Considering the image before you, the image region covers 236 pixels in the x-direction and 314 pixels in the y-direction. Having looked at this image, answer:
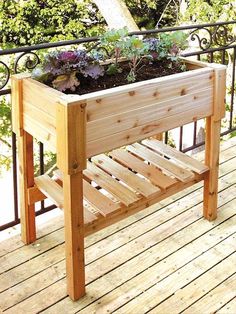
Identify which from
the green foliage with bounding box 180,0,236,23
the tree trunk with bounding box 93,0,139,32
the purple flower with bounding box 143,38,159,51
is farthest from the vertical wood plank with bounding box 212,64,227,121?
the tree trunk with bounding box 93,0,139,32

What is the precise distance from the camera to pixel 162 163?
8.75 ft

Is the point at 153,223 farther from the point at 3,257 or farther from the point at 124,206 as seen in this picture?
the point at 3,257

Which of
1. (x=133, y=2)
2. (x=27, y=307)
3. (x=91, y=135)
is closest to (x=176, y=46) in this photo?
(x=91, y=135)

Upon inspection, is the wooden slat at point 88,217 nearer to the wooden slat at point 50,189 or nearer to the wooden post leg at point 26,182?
the wooden slat at point 50,189

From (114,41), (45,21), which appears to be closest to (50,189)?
(114,41)

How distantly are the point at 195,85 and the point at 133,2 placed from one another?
9114mm

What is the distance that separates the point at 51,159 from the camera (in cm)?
989

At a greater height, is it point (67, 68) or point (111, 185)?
point (67, 68)

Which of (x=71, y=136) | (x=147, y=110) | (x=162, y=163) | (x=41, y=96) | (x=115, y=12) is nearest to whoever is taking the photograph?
(x=71, y=136)

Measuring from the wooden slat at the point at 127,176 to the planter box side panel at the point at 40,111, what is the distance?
53cm

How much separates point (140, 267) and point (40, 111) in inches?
32.5

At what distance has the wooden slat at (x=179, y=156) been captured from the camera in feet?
8.51

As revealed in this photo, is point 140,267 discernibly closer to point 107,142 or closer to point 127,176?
point 127,176

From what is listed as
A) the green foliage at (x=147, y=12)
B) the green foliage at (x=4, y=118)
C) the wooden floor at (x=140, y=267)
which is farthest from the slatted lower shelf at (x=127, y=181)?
the green foliage at (x=147, y=12)
